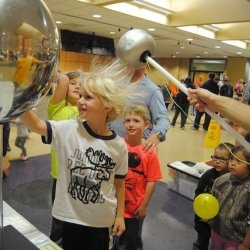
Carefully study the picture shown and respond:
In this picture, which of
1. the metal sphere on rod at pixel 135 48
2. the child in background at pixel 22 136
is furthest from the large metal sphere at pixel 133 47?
the child in background at pixel 22 136

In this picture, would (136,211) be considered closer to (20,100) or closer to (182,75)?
(20,100)

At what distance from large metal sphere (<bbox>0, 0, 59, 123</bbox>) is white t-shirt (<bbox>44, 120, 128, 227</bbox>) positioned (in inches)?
19.6

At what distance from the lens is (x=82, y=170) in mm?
950

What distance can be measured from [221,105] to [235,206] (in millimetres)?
639

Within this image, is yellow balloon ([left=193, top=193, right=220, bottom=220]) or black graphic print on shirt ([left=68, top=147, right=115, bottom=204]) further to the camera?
yellow balloon ([left=193, top=193, right=220, bottom=220])

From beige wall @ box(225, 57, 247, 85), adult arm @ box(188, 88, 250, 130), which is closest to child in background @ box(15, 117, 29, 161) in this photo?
adult arm @ box(188, 88, 250, 130)

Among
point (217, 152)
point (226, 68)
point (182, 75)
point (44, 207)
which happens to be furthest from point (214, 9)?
point (182, 75)

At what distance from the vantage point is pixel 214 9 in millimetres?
4738

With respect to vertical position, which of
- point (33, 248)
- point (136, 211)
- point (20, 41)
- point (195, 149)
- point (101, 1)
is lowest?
point (195, 149)

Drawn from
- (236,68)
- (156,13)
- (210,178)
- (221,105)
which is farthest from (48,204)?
(236,68)

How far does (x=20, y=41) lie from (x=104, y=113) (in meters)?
0.62

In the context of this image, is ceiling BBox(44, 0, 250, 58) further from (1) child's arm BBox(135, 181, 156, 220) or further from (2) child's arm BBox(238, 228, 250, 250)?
(2) child's arm BBox(238, 228, 250, 250)

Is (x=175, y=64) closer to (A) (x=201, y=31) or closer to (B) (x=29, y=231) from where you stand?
(A) (x=201, y=31)

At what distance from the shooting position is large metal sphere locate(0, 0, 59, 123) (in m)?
0.38
